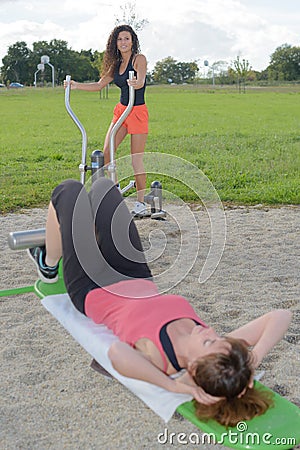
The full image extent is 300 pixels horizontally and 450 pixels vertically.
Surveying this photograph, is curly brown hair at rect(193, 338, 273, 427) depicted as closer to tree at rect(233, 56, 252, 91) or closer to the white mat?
the white mat

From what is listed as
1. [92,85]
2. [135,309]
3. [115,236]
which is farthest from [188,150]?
[135,309]

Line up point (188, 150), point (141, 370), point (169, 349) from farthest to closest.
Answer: point (188, 150) < point (169, 349) < point (141, 370)

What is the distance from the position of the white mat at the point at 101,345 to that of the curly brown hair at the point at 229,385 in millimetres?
110

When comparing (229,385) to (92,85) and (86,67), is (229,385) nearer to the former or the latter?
(92,85)

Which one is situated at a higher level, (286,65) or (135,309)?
(286,65)

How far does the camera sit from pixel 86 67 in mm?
64438

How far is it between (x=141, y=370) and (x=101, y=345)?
30 cm

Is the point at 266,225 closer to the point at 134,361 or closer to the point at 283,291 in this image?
the point at 283,291

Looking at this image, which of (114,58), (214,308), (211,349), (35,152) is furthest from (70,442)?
(35,152)

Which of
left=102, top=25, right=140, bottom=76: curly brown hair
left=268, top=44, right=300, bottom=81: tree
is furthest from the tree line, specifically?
left=102, top=25, right=140, bottom=76: curly brown hair

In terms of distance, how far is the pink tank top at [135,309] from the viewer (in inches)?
99.1

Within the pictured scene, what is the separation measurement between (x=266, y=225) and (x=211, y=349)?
395 centimetres

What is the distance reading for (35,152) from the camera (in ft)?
36.4

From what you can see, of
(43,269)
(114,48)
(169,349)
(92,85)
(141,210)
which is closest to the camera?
(169,349)
